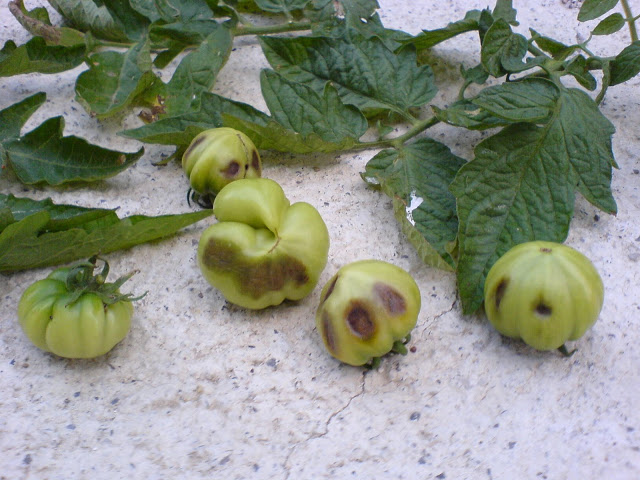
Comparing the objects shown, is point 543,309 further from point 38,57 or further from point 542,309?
point 38,57

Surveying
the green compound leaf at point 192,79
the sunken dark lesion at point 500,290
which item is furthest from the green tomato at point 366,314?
the green compound leaf at point 192,79

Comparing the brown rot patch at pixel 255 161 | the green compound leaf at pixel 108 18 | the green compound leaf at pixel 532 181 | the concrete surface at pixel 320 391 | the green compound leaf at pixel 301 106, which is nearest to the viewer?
the concrete surface at pixel 320 391

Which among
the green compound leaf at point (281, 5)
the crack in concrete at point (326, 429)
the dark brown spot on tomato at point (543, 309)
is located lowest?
the crack in concrete at point (326, 429)

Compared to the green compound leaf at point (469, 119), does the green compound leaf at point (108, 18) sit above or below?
below

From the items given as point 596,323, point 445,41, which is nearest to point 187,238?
point 596,323

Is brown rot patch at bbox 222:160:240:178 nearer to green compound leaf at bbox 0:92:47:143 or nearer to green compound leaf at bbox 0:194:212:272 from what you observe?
green compound leaf at bbox 0:194:212:272

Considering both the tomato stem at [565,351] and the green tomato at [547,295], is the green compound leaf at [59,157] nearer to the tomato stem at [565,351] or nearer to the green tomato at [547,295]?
the green tomato at [547,295]

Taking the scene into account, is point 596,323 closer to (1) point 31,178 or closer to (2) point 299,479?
(2) point 299,479

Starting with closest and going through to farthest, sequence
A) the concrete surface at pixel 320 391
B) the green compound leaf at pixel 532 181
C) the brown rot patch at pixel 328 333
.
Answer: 1. the concrete surface at pixel 320 391
2. the brown rot patch at pixel 328 333
3. the green compound leaf at pixel 532 181
